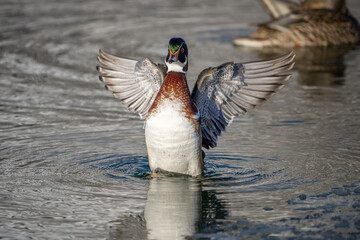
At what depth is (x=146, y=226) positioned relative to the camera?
18.6ft

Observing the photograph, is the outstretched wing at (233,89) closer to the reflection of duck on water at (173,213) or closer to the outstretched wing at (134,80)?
the outstretched wing at (134,80)

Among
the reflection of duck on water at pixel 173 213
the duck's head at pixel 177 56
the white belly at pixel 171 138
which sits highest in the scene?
the duck's head at pixel 177 56

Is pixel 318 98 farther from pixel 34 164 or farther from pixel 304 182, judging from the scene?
pixel 34 164

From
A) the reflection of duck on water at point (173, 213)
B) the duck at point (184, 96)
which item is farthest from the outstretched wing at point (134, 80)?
the reflection of duck on water at point (173, 213)

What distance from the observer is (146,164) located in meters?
7.52

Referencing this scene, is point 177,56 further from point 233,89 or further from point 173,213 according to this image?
point 173,213

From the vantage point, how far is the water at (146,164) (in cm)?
568

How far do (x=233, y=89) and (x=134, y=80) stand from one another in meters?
1.15

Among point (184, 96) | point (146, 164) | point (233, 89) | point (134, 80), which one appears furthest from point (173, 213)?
point (134, 80)

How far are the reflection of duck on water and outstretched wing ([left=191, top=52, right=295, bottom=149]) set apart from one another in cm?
77

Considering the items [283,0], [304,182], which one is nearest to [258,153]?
[304,182]

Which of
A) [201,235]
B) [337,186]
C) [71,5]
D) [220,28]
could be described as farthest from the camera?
[71,5]

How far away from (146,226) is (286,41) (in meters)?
9.63

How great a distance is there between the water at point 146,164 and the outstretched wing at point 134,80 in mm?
615
